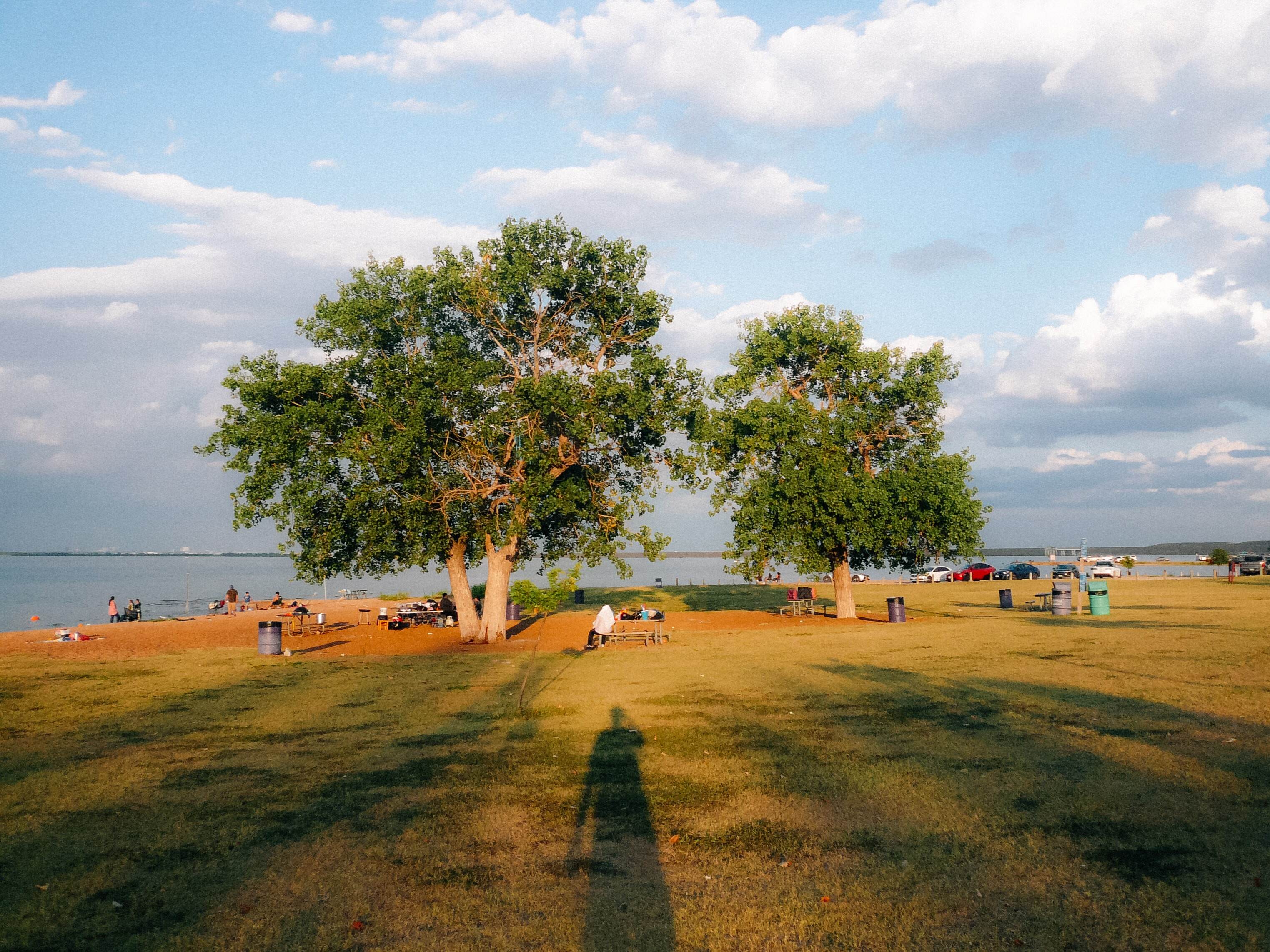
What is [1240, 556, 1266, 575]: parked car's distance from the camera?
6719 centimetres

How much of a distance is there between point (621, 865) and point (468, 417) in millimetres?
21431

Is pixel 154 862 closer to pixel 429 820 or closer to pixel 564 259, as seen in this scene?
pixel 429 820

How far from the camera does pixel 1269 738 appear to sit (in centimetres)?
1019

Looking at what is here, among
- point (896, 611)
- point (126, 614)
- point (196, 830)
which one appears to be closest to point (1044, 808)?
point (196, 830)

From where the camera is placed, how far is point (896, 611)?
1275 inches

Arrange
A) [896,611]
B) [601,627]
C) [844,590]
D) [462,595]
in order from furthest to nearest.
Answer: [844,590] < [896,611] < [462,595] < [601,627]

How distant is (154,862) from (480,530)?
21.1 meters

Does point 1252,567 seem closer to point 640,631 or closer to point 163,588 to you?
point 640,631

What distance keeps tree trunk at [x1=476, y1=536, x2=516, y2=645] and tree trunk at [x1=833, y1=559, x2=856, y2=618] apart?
13900 millimetres

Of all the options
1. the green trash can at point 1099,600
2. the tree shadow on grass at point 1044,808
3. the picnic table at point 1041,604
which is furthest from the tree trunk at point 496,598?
the green trash can at point 1099,600

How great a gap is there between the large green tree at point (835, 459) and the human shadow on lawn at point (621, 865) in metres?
22.3

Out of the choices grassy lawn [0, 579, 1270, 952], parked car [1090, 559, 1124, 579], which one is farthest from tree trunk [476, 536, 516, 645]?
parked car [1090, 559, 1124, 579]

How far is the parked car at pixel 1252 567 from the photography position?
6719 centimetres

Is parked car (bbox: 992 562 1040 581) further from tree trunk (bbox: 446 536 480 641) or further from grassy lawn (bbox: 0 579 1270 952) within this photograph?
grassy lawn (bbox: 0 579 1270 952)
